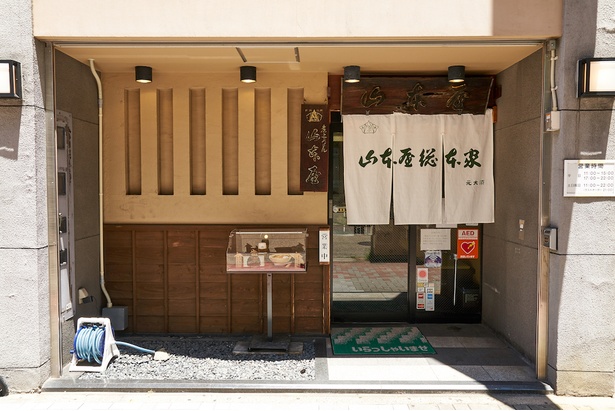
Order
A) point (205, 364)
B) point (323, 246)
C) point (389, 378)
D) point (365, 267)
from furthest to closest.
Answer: point (365, 267)
point (323, 246)
point (205, 364)
point (389, 378)

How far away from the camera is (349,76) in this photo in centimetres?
691

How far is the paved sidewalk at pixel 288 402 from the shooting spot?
17.7 feet

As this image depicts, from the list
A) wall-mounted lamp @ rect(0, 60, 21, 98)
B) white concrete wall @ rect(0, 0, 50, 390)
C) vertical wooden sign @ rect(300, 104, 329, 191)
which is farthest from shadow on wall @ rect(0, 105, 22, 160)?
vertical wooden sign @ rect(300, 104, 329, 191)

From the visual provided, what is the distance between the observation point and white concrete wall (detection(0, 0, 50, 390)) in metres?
5.57

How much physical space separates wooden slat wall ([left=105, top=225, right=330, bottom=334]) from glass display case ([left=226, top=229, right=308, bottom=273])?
0.51 meters

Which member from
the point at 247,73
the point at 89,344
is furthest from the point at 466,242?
the point at 89,344

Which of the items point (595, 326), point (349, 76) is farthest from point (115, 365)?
point (595, 326)

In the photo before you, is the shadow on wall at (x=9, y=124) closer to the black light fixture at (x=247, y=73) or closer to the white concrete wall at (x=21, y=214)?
the white concrete wall at (x=21, y=214)

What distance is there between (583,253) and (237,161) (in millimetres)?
5147

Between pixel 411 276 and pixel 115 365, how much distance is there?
196 inches

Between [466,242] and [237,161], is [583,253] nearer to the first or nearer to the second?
[466,242]

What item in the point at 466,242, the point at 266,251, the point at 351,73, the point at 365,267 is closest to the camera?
the point at 351,73

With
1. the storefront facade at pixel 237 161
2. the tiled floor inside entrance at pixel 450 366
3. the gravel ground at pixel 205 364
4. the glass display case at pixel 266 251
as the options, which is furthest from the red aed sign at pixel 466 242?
the gravel ground at pixel 205 364

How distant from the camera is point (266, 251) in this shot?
7.13 metres
